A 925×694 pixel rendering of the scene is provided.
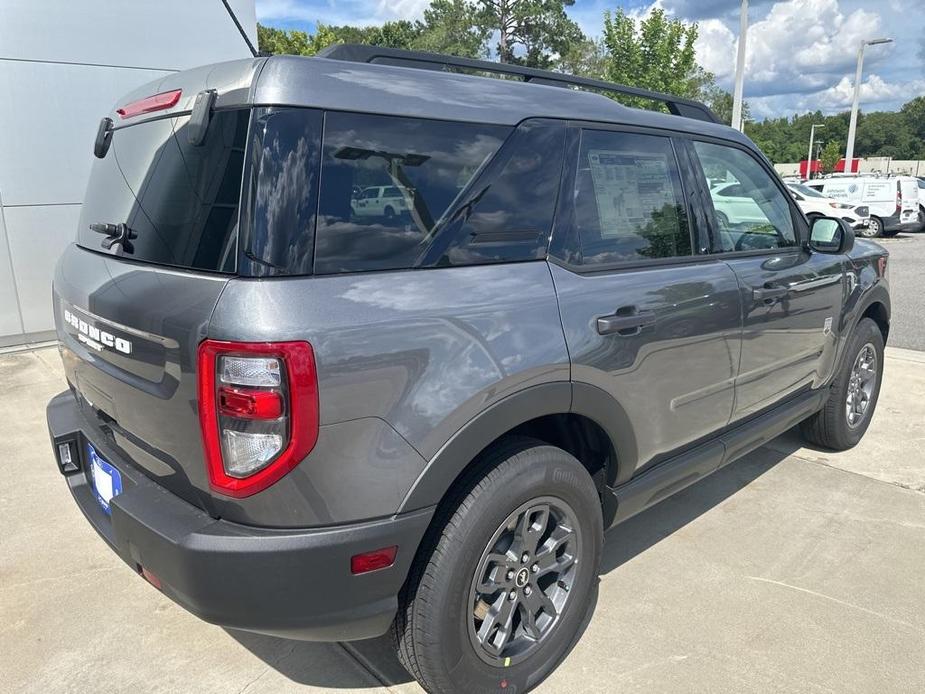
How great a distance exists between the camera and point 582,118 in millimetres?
2455

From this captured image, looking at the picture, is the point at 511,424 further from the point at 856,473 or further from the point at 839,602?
the point at 856,473

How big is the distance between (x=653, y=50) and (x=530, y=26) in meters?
19.2

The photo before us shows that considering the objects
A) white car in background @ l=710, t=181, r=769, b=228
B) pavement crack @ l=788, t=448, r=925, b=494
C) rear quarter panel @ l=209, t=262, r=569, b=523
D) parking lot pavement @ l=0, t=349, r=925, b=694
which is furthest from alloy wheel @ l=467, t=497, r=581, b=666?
pavement crack @ l=788, t=448, r=925, b=494

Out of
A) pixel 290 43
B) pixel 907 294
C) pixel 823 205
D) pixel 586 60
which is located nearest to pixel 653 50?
pixel 823 205

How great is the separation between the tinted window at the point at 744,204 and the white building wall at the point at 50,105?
6.33 metres

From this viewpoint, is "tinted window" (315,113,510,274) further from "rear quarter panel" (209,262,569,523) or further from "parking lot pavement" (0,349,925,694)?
"parking lot pavement" (0,349,925,694)

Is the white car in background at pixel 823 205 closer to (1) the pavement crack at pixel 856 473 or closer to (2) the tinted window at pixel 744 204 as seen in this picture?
(1) the pavement crack at pixel 856 473

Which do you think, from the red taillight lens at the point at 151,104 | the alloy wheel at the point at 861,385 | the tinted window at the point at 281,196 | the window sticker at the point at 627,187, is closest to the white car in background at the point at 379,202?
the tinted window at the point at 281,196

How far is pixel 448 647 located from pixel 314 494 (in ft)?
2.17

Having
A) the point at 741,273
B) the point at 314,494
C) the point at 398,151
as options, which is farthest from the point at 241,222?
the point at 741,273

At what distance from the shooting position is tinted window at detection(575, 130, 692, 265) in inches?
95.7

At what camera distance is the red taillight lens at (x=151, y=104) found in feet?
6.86

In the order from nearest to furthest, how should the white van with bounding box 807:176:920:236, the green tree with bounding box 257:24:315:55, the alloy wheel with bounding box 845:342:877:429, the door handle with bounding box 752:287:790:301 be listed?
the door handle with bounding box 752:287:790:301
the alloy wheel with bounding box 845:342:877:429
the white van with bounding box 807:176:920:236
the green tree with bounding box 257:24:315:55

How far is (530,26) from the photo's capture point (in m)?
36.8
